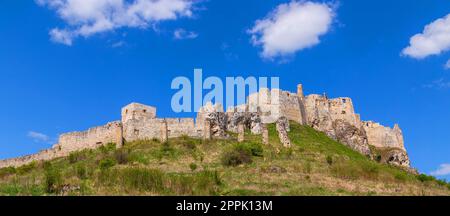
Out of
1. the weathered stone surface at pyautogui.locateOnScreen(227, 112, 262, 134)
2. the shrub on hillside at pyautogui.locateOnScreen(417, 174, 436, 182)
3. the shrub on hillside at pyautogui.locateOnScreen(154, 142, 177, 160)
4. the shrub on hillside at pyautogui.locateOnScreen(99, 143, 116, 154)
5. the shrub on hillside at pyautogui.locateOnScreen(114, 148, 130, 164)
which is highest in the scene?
the weathered stone surface at pyautogui.locateOnScreen(227, 112, 262, 134)

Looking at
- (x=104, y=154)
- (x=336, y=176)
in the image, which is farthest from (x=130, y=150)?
(x=336, y=176)

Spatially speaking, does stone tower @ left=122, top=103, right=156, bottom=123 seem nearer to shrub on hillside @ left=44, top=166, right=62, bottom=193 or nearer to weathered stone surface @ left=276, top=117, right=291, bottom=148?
weathered stone surface @ left=276, top=117, right=291, bottom=148

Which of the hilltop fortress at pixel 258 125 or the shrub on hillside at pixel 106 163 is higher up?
the hilltop fortress at pixel 258 125

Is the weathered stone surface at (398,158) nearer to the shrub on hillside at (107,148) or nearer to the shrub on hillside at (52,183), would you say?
the shrub on hillside at (107,148)

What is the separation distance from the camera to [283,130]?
124 ft

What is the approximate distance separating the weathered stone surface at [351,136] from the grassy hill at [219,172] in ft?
15.8

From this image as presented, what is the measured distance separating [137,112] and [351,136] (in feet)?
62.5

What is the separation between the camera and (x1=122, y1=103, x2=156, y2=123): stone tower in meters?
38.0

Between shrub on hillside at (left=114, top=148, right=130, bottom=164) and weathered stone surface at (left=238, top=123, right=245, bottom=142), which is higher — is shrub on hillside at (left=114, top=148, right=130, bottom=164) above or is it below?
below

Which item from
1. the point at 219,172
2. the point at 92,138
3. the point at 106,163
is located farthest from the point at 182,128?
the point at 219,172

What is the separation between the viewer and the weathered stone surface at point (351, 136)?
45344mm

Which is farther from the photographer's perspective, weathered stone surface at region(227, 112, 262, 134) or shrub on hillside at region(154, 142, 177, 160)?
weathered stone surface at region(227, 112, 262, 134)
